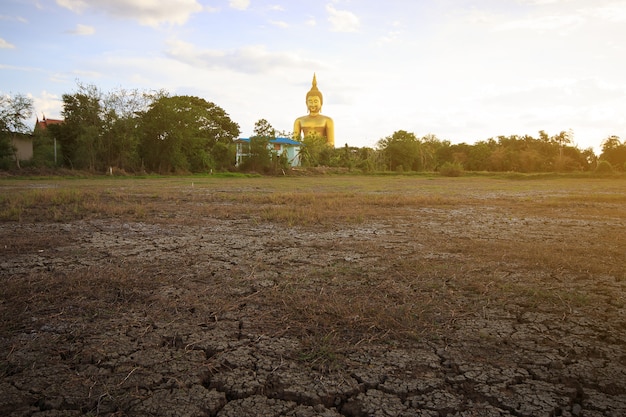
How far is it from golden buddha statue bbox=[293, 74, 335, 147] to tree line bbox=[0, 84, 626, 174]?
9.92 metres

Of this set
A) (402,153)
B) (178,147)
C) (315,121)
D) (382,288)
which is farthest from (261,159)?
(382,288)

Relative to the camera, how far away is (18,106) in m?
24.2

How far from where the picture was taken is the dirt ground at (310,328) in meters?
1.81

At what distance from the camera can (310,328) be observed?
2510mm

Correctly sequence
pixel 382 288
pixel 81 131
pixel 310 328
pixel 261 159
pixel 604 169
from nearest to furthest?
pixel 310 328
pixel 382 288
pixel 81 131
pixel 604 169
pixel 261 159

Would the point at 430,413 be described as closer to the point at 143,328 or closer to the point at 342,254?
the point at 143,328

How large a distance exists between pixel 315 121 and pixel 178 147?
31463 mm

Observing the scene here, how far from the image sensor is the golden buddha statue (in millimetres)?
59406

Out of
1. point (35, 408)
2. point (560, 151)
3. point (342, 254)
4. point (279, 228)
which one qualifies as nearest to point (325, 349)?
point (35, 408)

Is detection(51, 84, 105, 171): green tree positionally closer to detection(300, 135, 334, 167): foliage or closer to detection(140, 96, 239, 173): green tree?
detection(140, 96, 239, 173): green tree

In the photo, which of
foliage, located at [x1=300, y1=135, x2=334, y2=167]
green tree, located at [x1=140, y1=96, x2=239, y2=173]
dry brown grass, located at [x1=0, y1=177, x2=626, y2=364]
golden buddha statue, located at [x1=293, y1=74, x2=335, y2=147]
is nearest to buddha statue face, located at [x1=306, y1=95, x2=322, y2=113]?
golden buddha statue, located at [x1=293, y1=74, x2=335, y2=147]

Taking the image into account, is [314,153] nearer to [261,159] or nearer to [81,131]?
[261,159]

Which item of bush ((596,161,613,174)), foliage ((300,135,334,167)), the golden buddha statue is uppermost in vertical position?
the golden buddha statue

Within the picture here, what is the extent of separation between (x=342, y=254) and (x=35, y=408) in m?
3.23
